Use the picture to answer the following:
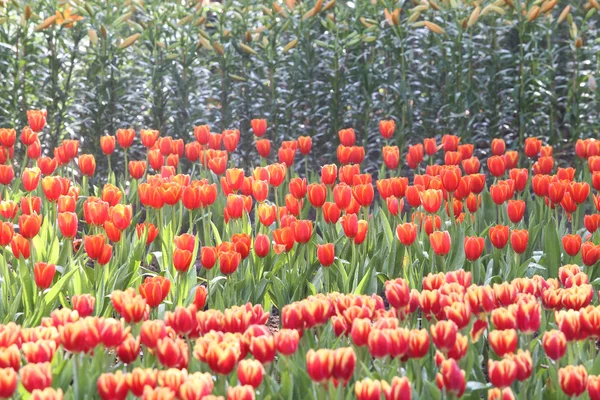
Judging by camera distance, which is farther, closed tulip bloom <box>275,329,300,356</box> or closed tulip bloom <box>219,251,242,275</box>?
closed tulip bloom <box>219,251,242,275</box>

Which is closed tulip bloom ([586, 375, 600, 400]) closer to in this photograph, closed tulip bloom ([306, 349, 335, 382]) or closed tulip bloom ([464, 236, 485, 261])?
closed tulip bloom ([306, 349, 335, 382])

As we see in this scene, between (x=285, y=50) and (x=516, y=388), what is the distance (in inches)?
172

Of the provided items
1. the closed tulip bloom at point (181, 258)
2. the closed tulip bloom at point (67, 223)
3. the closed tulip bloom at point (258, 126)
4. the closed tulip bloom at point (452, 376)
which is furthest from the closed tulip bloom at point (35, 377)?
the closed tulip bloom at point (258, 126)

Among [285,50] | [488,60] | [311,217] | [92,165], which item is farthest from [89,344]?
[488,60]

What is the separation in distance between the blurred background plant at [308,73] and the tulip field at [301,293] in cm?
128

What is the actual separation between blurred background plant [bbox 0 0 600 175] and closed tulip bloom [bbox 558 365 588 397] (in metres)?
4.38

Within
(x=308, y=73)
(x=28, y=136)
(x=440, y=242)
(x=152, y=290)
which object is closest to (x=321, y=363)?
(x=152, y=290)

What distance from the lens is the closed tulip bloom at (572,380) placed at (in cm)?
212

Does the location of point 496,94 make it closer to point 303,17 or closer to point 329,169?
point 303,17

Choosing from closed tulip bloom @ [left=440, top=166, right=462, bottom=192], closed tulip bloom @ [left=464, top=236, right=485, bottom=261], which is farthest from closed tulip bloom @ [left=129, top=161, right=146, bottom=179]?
closed tulip bloom @ [left=464, top=236, right=485, bottom=261]

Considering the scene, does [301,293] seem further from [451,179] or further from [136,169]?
[136,169]

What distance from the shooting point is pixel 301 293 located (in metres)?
3.65

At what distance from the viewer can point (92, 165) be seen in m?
4.79

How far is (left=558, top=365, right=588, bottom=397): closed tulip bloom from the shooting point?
2.12 meters
